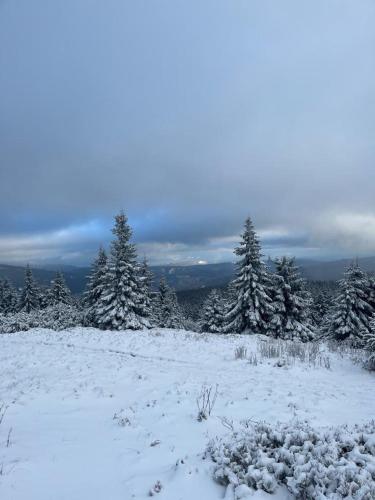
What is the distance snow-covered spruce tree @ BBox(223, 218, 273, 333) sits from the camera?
25.0 metres

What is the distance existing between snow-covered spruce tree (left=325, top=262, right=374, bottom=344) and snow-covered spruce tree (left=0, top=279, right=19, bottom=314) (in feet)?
154

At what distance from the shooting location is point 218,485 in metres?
4.46

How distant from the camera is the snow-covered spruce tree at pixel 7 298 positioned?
5122 cm

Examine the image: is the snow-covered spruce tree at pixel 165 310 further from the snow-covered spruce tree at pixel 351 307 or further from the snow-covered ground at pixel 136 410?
the snow-covered ground at pixel 136 410

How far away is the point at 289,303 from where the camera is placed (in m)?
26.0

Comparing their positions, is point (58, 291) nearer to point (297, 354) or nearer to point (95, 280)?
point (95, 280)

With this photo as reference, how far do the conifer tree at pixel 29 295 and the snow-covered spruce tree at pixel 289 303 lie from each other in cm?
3441

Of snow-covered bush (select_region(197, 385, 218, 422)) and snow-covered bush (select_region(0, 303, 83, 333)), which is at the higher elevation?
snow-covered bush (select_region(197, 385, 218, 422))

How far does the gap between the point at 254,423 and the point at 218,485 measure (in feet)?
7.58

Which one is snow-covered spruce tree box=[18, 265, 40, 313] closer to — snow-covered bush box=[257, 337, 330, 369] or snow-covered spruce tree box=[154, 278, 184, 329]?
snow-covered spruce tree box=[154, 278, 184, 329]

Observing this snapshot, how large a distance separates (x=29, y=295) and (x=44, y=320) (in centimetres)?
2045

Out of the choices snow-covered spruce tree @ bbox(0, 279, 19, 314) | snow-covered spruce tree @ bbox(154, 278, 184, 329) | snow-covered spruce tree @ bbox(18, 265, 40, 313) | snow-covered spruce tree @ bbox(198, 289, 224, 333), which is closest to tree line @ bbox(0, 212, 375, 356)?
snow-covered spruce tree @ bbox(198, 289, 224, 333)

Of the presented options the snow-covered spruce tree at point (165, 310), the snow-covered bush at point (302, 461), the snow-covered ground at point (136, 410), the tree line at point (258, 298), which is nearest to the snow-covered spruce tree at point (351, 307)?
the tree line at point (258, 298)

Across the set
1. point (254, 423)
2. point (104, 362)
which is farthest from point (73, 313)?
point (254, 423)
